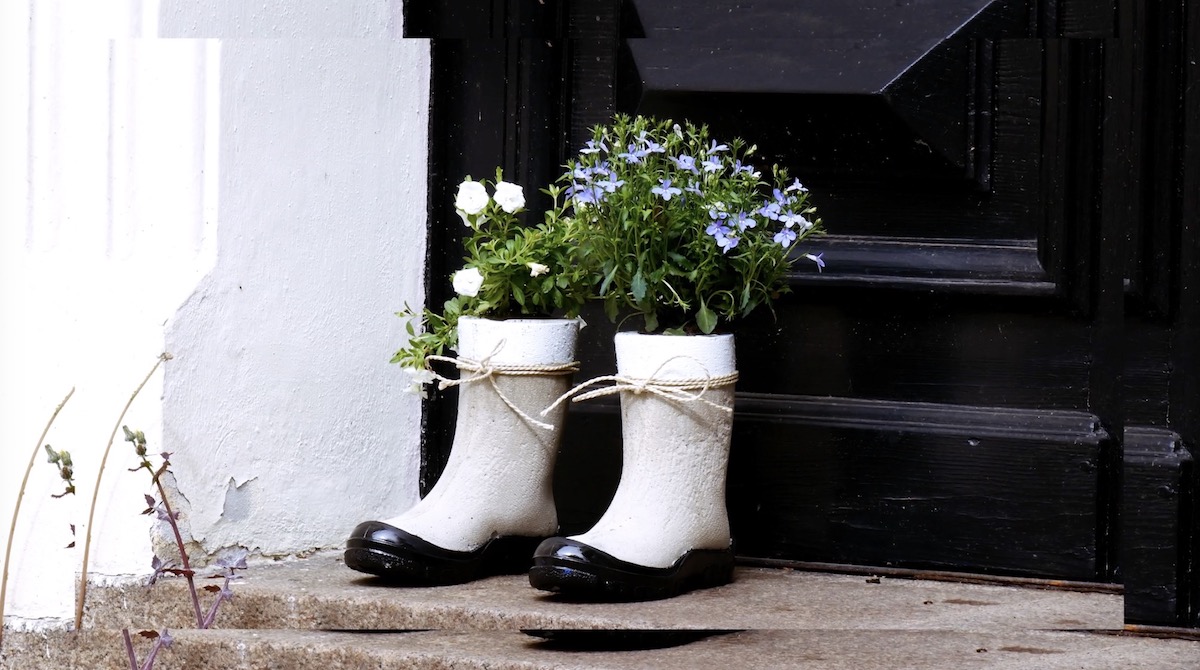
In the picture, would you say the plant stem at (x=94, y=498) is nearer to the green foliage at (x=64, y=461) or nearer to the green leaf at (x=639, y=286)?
the green foliage at (x=64, y=461)

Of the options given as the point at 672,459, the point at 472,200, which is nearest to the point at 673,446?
the point at 672,459

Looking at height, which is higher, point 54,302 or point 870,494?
point 54,302

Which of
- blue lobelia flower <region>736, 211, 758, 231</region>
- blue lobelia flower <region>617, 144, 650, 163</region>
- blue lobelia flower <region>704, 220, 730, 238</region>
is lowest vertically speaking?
blue lobelia flower <region>704, 220, 730, 238</region>

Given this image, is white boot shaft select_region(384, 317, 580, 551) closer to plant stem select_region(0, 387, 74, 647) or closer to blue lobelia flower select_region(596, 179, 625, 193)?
blue lobelia flower select_region(596, 179, 625, 193)

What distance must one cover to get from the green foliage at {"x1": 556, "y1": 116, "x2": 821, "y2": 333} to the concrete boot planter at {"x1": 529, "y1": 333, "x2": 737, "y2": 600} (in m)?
0.04

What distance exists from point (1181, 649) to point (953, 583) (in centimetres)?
29

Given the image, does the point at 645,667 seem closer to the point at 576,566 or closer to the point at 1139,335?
the point at 576,566


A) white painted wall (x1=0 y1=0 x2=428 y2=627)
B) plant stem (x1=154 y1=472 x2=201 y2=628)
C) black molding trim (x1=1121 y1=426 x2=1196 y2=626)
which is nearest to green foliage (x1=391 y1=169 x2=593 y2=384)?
white painted wall (x1=0 y1=0 x2=428 y2=627)

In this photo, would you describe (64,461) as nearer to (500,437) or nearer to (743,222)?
(500,437)

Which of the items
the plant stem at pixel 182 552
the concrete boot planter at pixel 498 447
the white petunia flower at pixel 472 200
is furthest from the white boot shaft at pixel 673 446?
the plant stem at pixel 182 552

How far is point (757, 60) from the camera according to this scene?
60.0 inches

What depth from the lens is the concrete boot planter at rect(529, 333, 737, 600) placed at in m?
1.32

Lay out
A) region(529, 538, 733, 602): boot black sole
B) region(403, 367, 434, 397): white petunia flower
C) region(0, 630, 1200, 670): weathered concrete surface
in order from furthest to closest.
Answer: region(403, 367, 434, 397): white petunia flower, region(529, 538, 733, 602): boot black sole, region(0, 630, 1200, 670): weathered concrete surface

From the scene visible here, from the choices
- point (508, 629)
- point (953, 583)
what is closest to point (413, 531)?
point (508, 629)
